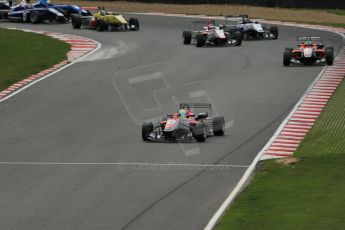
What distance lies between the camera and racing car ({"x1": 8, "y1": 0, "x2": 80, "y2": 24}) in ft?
190

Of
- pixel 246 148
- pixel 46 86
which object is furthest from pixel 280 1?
pixel 246 148

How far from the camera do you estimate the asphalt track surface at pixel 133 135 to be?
18359 millimetres

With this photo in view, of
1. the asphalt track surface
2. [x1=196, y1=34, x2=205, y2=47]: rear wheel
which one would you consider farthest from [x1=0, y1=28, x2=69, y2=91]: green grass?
[x1=196, y1=34, x2=205, y2=47]: rear wheel

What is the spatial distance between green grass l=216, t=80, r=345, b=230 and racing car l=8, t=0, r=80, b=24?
35.3 m

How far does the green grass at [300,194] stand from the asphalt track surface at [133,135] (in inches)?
26.5

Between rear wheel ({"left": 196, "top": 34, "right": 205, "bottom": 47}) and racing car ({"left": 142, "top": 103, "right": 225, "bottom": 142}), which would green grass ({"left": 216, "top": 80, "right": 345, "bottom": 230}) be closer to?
racing car ({"left": 142, "top": 103, "right": 225, "bottom": 142})

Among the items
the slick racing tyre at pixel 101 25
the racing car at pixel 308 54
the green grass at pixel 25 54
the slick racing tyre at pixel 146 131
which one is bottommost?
the green grass at pixel 25 54

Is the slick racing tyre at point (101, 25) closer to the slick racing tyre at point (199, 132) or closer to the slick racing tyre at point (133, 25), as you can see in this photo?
the slick racing tyre at point (133, 25)

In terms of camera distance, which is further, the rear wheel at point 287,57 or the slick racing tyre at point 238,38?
the slick racing tyre at point 238,38

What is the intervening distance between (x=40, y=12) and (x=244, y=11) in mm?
14999

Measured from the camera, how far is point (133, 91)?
3394 cm

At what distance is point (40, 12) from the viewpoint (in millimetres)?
58156

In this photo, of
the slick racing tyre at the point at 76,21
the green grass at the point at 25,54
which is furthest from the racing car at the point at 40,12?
the green grass at the point at 25,54

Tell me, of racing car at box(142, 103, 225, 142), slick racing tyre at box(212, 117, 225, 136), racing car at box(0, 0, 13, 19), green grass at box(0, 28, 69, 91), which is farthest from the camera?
racing car at box(0, 0, 13, 19)
